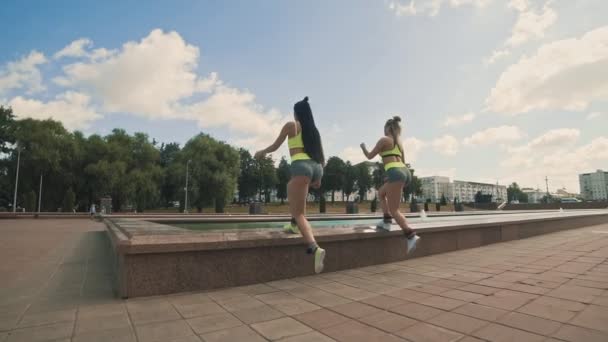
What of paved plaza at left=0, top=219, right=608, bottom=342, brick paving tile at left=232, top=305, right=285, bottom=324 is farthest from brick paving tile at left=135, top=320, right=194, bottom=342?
brick paving tile at left=232, top=305, right=285, bottom=324

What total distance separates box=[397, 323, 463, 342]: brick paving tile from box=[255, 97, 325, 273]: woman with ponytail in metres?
1.52

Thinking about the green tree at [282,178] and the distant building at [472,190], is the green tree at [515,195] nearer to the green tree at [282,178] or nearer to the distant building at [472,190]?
the distant building at [472,190]

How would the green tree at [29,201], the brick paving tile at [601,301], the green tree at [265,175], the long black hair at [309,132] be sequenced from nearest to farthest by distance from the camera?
the brick paving tile at [601,301], the long black hair at [309,132], the green tree at [29,201], the green tree at [265,175]

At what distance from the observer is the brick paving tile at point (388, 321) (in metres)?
2.42

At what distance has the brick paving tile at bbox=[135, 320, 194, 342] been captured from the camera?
2.18 meters

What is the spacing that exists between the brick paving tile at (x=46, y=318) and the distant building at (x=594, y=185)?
615 ft

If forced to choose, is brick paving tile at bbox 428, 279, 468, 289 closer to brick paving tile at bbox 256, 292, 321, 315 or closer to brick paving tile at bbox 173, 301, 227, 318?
brick paving tile at bbox 256, 292, 321, 315

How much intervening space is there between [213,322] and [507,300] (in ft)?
9.27

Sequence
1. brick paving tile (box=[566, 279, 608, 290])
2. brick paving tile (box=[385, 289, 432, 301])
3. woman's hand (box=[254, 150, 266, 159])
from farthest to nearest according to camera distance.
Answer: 1. woman's hand (box=[254, 150, 266, 159])
2. brick paving tile (box=[566, 279, 608, 290])
3. brick paving tile (box=[385, 289, 432, 301])

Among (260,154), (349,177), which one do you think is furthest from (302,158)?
(349,177)

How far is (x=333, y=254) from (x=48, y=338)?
10.8ft

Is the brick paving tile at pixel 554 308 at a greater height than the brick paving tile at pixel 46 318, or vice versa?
the brick paving tile at pixel 46 318

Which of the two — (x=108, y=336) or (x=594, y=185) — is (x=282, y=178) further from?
(x=594, y=185)

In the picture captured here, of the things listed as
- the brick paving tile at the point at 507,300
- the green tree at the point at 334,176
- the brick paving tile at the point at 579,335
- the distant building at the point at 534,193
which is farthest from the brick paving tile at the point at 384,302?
the distant building at the point at 534,193
